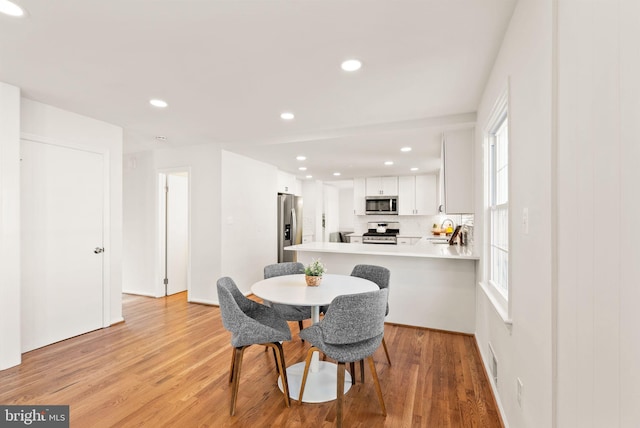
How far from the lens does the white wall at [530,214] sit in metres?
1.20

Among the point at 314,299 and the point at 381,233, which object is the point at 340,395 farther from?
the point at 381,233

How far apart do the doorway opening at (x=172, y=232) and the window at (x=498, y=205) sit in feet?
13.6

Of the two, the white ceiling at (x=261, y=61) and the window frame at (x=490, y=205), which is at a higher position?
the white ceiling at (x=261, y=61)

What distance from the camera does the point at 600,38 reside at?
825 mm

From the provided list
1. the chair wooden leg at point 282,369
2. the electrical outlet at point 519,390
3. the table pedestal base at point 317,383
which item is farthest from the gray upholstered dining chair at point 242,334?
the electrical outlet at point 519,390

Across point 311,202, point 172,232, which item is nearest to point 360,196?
point 311,202

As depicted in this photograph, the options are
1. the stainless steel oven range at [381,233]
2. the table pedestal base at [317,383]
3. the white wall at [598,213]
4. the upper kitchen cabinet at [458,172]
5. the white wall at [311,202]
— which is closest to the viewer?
the white wall at [598,213]

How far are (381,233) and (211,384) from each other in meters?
5.55

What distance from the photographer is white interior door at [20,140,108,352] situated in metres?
2.99

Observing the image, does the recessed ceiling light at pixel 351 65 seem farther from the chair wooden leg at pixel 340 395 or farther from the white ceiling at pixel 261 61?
the chair wooden leg at pixel 340 395

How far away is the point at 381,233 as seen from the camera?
7352 mm

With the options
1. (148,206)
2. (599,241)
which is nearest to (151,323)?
(148,206)

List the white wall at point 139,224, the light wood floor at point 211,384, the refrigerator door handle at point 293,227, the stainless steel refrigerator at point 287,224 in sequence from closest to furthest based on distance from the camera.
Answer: the light wood floor at point 211,384 < the white wall at point 139,224 < the stainless steel refrigerator at point 287,224 < the refrigerator door handle at point 293,227

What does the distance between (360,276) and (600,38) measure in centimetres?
254
